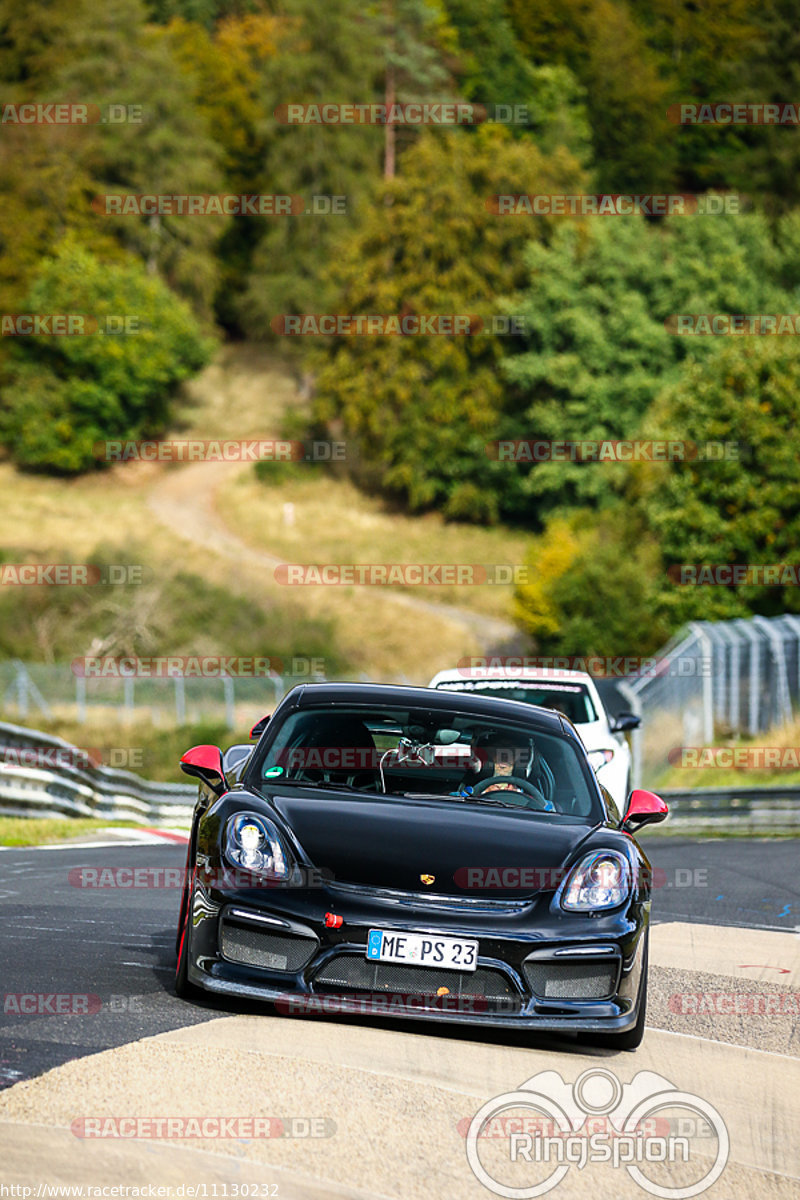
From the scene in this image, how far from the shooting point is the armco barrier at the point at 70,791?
18.5 m

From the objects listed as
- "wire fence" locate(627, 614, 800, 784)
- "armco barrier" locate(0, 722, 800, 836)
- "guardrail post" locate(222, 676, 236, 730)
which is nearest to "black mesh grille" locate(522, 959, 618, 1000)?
"armco barrier" locate(0, 722, 800, 836)

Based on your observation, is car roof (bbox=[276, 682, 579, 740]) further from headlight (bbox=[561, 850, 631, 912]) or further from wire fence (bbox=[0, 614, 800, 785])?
wire fence (bbox=[0, 614, 800, 785])

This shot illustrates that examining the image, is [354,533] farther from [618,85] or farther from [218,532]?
[618,85]

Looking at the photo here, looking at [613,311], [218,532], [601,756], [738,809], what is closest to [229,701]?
[738,809]

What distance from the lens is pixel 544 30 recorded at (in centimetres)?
10712

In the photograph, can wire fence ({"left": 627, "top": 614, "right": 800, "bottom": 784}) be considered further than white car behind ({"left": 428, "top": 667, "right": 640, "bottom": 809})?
Yes

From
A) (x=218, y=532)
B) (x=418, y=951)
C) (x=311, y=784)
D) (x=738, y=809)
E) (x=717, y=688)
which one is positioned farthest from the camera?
(x=218, y=532)

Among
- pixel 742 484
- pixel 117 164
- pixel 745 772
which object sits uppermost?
pixel 117 164

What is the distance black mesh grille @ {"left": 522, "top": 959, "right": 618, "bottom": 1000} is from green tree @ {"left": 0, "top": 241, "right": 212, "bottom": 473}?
68318mm

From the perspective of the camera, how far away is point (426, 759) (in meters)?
7.86

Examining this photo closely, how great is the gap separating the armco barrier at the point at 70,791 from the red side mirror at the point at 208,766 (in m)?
11.3

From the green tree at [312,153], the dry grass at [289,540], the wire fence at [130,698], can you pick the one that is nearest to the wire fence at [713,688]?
the wire fence at [130,698]

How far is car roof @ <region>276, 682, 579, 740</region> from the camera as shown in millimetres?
7715

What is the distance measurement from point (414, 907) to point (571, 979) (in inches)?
26.6
